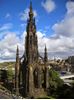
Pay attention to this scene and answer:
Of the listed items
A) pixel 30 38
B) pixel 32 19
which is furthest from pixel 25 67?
pixel 32 19

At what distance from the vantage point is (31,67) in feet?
42.6

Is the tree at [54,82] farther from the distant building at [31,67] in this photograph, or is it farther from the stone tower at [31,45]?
the stone tower at [31,45]

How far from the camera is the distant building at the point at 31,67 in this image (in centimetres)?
1256

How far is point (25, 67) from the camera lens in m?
13.2

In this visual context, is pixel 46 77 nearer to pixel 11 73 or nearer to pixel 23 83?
pixel 23 83

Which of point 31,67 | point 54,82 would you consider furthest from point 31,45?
point 54,82

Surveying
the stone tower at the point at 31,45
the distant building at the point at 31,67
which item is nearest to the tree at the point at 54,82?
the distant building at the point at 31,67

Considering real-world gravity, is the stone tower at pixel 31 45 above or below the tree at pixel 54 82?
above

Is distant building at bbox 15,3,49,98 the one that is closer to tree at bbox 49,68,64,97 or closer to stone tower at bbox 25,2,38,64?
stone tower at bbox 25,2,38,64

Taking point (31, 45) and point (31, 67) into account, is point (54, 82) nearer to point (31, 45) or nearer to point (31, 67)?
point (31, 67)

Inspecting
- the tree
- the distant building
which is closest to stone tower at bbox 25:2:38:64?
the distant building

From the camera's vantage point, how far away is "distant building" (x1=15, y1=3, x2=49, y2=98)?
495 inches

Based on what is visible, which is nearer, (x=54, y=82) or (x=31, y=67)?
(x=54, y=82)

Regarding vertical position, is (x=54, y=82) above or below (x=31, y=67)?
below
